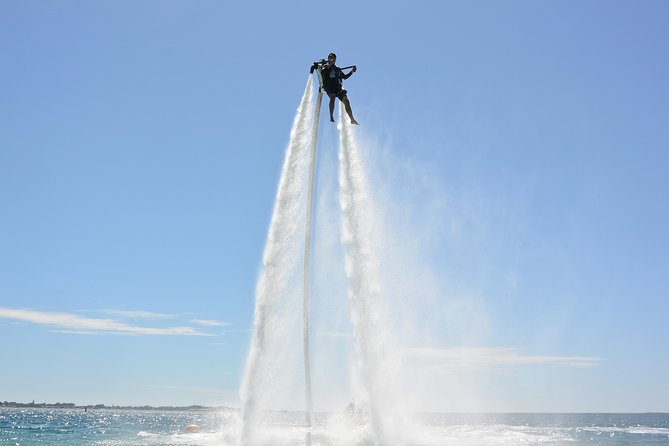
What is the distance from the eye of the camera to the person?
25.2 metres

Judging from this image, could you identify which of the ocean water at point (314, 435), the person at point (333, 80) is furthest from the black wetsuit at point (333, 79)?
the ocean water at point (314, 435)

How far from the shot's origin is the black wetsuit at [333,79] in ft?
82.5

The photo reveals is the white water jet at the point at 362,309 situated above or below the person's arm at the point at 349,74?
below

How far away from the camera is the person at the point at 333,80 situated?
2516 centimetres

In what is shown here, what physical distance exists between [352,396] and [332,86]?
45.5 feet

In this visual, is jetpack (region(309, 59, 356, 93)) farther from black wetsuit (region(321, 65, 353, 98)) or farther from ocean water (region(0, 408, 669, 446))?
ocean water (region(0, 408, 669, 446))

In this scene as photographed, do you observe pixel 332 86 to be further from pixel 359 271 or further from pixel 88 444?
pixel 88 444

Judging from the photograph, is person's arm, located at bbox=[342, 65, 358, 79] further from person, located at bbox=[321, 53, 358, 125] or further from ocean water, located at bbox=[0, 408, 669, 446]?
ocean water, located at bbox=[0, 408, 669, 446]

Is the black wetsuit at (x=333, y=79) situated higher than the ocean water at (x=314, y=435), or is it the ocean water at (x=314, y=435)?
the black wetsuit at (x=333, y=79)

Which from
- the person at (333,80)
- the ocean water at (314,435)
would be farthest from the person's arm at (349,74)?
the ocean water at (314,435)

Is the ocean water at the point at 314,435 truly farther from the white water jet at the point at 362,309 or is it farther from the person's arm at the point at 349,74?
the person's arm at the point at 349,74

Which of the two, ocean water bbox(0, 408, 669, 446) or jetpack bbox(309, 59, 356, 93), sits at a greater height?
jetpack bbox(309, 59, 356, 93)

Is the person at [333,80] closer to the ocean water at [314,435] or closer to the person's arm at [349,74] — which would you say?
the person's arm at [349,74]

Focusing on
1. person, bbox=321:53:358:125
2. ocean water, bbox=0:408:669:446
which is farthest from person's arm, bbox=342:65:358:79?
ocean water, bbox=0:408:669:446
